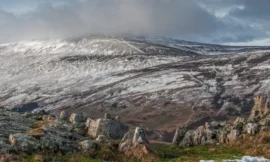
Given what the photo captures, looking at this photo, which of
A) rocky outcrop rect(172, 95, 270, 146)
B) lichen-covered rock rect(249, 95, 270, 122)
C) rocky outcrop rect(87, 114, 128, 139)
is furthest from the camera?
lichen-covered rock rect(249, 95, 270, 122)

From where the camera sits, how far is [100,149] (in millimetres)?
41281

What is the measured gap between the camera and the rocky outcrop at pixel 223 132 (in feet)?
177

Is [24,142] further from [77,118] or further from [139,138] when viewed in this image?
[77,118]

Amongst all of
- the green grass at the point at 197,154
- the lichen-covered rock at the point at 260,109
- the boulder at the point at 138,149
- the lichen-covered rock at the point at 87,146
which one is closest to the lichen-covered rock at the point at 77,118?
the lichen-covered rock at the point at 87,146

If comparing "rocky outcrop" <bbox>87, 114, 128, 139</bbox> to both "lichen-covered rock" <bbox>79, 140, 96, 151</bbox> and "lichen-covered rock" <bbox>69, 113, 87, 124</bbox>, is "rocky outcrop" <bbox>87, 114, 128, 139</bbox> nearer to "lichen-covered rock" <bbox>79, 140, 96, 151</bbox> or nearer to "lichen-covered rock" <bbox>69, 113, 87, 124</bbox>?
"lichen-covered rock" <bbox>69, 113, 87, 124</bbox>

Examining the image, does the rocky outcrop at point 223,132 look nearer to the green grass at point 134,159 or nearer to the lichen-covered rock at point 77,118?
the green grass at point 134,159

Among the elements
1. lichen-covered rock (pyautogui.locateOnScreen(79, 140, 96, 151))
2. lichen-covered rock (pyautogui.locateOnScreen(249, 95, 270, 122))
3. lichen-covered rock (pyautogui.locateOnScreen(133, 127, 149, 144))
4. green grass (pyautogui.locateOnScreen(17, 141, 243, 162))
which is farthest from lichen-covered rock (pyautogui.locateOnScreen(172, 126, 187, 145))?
lichen-covered rock (pyautogui.locateOnScreen(79, 140, 96, 151))

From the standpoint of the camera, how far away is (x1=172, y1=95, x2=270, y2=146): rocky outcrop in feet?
177

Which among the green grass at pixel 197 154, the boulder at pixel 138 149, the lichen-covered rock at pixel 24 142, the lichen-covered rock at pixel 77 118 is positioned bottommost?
the lichen-covered rock at pixel 77 118

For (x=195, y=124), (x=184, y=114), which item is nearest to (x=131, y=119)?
(x=184, y=114)

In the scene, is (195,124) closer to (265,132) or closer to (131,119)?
(131,119)

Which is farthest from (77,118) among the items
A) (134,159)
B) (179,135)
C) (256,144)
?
(256,144)

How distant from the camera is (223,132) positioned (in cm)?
5672

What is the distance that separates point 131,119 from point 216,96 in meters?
41.9
